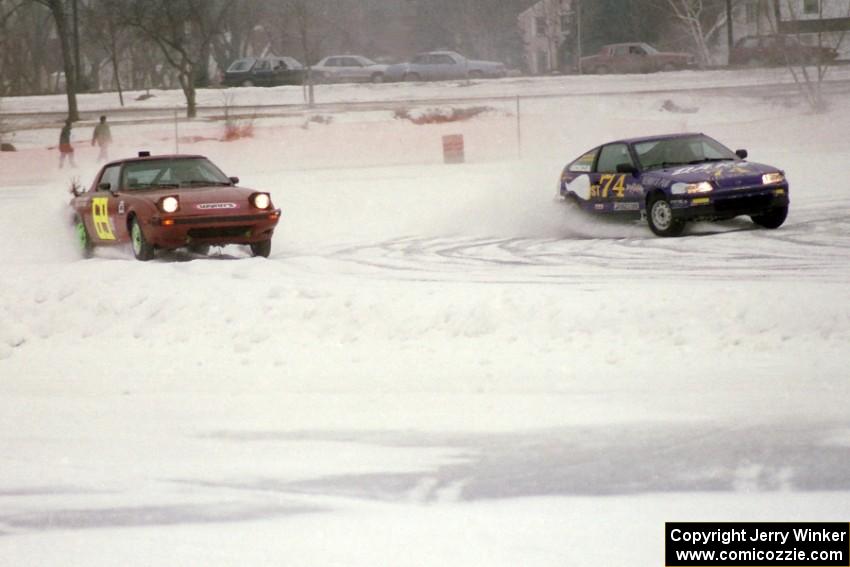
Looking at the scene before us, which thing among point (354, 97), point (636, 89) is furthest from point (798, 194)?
point (354, 97)

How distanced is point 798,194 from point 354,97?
2798 cm

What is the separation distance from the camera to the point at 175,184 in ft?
46.9

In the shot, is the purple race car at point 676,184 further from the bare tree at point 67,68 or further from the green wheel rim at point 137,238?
the bare tree at point 67,68

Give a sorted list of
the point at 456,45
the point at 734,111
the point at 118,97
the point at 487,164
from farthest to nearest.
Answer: the point at 456,45
the point at 118,97
the point at 734,111
the point at 487,164

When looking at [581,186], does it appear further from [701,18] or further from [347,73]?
[701,18]

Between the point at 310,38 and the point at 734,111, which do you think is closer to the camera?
the point at 734,111

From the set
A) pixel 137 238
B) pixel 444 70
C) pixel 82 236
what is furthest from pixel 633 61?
pixel 137 238

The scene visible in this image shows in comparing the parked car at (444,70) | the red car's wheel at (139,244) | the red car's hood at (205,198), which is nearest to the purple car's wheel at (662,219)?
the red car's hood at (205,198)

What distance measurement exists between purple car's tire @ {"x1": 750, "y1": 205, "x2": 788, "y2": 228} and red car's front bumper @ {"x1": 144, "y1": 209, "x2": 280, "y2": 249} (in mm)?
5825

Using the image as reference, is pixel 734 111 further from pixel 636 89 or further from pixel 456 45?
pixel 456 45

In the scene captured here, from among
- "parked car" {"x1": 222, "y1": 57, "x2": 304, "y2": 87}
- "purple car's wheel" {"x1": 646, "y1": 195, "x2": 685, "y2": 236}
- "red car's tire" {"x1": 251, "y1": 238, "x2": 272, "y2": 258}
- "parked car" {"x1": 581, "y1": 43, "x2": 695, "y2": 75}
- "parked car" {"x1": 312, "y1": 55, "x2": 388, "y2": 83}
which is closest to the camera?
"red car's tire" {"x1": 251, "y1": 238, "x2": 272, "y2": 258}

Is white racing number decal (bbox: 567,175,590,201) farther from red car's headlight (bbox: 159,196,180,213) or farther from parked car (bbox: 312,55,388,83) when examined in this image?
parked car (bbox: 312,55,388,83)

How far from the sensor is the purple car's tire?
15.1 meters

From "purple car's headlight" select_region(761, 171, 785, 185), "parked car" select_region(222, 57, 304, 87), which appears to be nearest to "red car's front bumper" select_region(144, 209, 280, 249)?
"purple car's headlight" select_region(761, 171, 785, 185)
